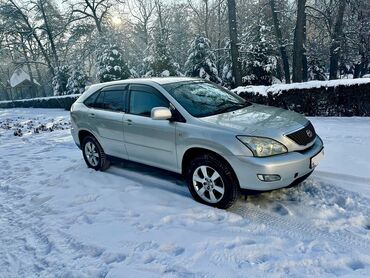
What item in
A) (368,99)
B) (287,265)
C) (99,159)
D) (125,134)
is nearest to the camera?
(287,265)

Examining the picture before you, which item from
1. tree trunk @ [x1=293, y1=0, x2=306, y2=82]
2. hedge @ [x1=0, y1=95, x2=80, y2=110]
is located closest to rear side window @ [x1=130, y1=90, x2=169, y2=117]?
tree trunk @ [x1=293, y1=0, x2=306, y2=82]

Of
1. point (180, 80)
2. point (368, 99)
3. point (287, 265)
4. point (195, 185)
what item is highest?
point (180, 80)

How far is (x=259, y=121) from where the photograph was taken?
13.6 feet

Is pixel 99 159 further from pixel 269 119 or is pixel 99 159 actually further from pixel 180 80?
pixel 269 119

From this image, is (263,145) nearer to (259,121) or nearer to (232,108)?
(259,121)

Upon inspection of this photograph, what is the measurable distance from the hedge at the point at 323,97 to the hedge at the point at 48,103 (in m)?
16.8

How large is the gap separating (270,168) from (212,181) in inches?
31.3

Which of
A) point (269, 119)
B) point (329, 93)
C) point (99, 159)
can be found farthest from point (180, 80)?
point (329, 93)

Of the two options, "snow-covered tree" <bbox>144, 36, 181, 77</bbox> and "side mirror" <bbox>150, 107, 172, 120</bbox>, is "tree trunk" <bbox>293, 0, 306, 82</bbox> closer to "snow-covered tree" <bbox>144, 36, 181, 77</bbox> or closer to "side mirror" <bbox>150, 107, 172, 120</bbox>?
"snow-covered tree" <bbox>144, 36, 181, 77</bbox>

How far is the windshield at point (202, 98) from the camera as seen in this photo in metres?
4.50

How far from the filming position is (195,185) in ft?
14.2

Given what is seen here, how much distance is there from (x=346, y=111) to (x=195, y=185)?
6712 millimetres

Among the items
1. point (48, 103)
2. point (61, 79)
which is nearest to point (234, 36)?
point (48, 103)

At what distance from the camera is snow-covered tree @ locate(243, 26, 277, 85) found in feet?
→ 64.6
